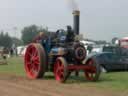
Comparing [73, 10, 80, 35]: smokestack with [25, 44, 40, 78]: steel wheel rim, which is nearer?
[73, 10, 80, 35]: smokestack

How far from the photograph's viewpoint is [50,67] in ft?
52.6

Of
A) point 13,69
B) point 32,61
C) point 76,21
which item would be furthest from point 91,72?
point 13,69

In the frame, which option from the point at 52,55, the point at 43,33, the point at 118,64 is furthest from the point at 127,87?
the point at 118,64

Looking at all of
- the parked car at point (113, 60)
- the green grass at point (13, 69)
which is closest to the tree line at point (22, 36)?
the green grass at point (13, 69)

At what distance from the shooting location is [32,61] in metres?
17.0

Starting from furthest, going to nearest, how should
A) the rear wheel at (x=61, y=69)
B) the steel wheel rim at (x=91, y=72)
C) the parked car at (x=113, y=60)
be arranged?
1. the parked car at (x=113, y=60)
2. the steel wheel rim at (x=91, y=72)
3. the rear wheel at (x=61, y=69)

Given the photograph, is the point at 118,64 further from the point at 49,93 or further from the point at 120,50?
the point at 49,93

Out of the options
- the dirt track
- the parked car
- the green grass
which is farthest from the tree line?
the dirt track

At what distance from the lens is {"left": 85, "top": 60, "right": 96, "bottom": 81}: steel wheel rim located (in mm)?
14789

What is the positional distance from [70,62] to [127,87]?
335cm

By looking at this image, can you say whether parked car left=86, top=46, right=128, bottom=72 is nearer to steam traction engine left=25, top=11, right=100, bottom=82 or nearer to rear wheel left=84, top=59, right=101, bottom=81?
steam traction engine left=25, top=11, right=100, bottom=82

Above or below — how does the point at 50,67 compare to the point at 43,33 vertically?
below

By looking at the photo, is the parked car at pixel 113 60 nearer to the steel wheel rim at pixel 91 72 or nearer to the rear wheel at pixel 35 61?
the rear wheel at pixel 35 61

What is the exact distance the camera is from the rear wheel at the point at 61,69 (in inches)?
554
